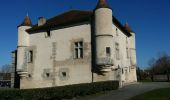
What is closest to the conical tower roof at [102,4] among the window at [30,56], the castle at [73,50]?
the castle at [73,50]

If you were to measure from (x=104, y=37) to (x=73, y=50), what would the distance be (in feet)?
15.4

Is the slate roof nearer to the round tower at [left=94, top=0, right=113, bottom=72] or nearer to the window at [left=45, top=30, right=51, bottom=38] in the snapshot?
the window at [left=45, top=30, right=51, bottom=38]

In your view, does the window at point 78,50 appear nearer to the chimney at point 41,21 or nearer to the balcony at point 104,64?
the balcony at point 104,64

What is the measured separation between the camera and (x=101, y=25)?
27844mm

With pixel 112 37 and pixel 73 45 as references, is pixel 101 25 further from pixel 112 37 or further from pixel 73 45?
pixel 73 45

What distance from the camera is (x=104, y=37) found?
90.6 feet

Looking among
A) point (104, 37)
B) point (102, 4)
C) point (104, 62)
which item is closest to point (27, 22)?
point (102, 4)

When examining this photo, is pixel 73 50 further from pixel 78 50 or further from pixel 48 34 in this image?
pixel 48 34

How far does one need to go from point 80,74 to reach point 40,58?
6.66m

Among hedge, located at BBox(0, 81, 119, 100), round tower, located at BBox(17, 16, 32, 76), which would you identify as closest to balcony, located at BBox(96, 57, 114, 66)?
hedge, located at BBox(0, 81, 119, 100)

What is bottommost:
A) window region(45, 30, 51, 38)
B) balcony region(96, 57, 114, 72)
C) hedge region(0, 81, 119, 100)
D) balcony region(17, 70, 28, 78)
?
hedge region(0, 81, 119, 100)

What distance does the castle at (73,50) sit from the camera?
27.9m

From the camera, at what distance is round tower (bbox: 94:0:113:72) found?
89.8 ft

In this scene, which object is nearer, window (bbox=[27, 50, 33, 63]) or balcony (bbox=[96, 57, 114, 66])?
balcony (bbox=[96, 57, 114, 66])
